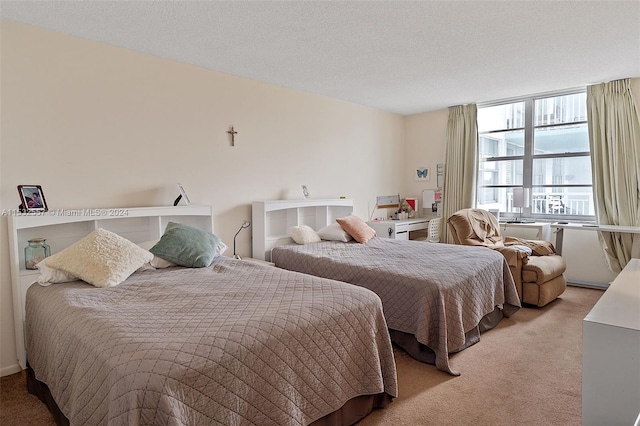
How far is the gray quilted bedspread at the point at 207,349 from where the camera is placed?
51.3 inches

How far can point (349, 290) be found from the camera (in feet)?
6.96

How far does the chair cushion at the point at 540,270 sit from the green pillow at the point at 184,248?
299 cm

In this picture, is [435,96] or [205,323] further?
[435,96]

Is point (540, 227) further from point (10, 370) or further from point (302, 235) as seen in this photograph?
point (10, 370)

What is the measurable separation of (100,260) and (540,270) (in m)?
3.74

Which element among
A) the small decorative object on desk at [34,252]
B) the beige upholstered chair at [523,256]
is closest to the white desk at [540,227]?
the beige upholstered chair at [523,256]

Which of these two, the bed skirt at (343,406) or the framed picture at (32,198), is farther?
the framed picture at (32,198)

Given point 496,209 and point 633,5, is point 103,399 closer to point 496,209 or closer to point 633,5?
point 633,5

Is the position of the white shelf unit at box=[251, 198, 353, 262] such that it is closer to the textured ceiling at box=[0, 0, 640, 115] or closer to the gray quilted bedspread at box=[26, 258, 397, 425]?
the textured ceiling at box=[0, 0, 640, 115]

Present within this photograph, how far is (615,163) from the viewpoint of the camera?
167 inches

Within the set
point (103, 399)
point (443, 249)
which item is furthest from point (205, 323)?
point (443, 249)

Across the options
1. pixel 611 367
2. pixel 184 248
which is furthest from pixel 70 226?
pixel 611 367

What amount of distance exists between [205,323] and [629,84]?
494cm

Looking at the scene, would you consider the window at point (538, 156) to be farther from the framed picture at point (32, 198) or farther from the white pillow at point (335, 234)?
the framed picture at point (32, 198)
